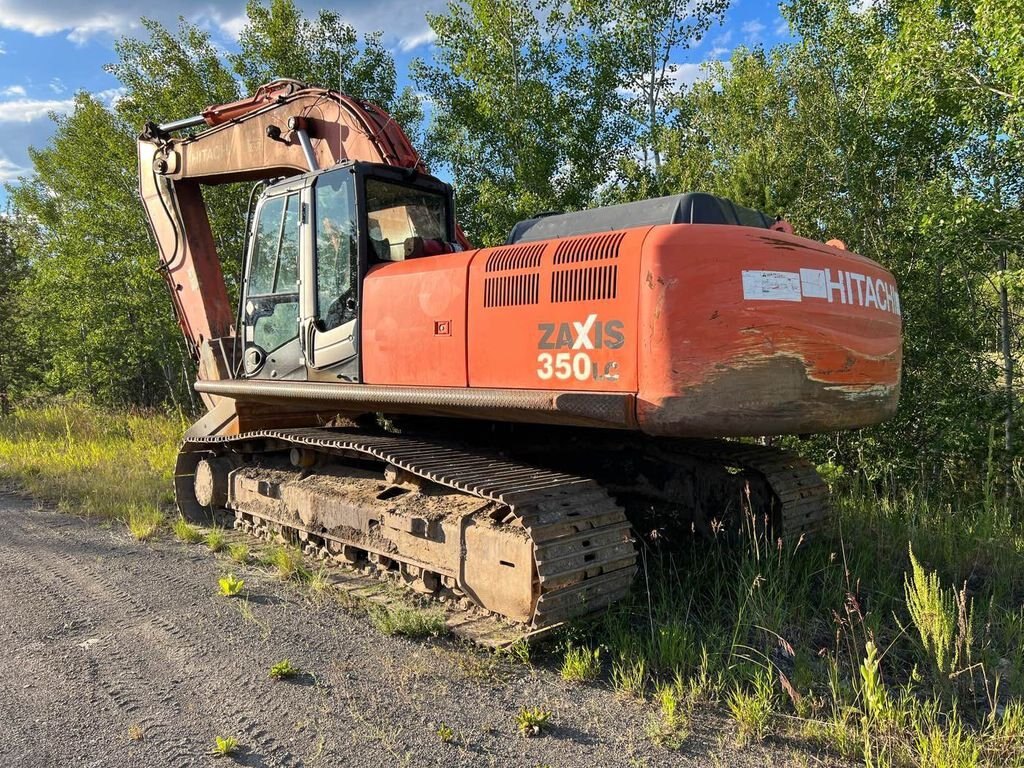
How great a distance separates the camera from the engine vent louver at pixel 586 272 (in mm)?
3334

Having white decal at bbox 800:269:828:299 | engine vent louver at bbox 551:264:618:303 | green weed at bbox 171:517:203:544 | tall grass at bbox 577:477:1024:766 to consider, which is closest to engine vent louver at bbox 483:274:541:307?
engine vent louver at bbox 551:264:618:303

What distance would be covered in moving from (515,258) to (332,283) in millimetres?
1668

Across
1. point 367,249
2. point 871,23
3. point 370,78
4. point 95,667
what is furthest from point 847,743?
point 370,78

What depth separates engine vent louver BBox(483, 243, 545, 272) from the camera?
368 centimetres

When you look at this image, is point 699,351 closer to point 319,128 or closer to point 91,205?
point 319,128

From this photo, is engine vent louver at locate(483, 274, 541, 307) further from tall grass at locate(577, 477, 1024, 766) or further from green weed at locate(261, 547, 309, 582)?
green weed at locate(261, 547, 309, 582)

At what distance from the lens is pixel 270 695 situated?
3096mm

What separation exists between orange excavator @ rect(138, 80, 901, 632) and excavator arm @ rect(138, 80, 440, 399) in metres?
0.04

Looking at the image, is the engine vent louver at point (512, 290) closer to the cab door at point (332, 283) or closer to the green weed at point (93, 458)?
the cab door at point (332, 283)

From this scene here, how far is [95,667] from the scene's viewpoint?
11.2 ft

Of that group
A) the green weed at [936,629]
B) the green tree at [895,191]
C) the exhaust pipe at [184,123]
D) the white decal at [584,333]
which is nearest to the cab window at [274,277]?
the exhaust pipe at [184,123]

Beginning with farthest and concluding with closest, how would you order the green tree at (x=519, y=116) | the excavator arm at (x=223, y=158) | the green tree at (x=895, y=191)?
the green tree at (x=519, y=116), the green tree at (x=895, y=191), the excavator arm at (x=223, y=158)

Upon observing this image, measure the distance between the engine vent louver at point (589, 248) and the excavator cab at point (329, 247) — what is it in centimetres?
156

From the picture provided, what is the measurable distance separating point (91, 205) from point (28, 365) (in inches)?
248
